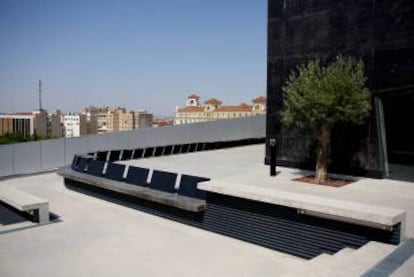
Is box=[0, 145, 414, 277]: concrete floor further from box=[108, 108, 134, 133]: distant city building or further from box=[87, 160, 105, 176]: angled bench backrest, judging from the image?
box=[108, 108, 134, 133]: distant city building

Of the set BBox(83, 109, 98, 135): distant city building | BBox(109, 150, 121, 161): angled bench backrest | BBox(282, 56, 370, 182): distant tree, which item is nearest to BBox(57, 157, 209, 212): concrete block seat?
BBox(282, 56, 370, 182): distant tree

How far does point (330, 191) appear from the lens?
10.4 meters

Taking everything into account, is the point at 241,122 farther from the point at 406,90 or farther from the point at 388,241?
the point at 388,241

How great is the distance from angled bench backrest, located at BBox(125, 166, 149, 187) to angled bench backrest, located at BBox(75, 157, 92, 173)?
8.01ft

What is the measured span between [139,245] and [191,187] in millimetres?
2128

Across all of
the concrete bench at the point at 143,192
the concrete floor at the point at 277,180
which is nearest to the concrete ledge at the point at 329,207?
the concrete bench at the point at 143,192

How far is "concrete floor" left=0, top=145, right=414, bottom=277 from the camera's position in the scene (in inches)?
253

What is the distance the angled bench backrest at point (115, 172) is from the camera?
37.2 feet

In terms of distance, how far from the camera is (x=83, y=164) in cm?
1313

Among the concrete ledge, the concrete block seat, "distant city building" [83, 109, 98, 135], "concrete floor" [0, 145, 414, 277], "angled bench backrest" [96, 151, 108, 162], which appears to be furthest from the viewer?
"distant city building" [83, 109, 98, 135]

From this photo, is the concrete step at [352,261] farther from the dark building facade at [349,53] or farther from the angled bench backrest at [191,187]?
the dark building facade at [349,53]

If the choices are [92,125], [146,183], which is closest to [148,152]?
[146,183]

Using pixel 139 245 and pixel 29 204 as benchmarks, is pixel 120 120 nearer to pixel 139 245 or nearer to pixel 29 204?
pixel 29 204

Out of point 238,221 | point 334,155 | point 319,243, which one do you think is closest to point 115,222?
point 238,221
